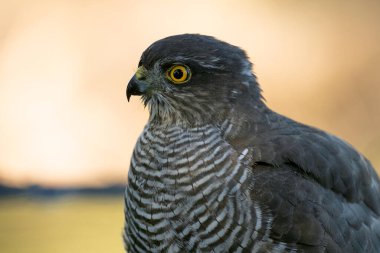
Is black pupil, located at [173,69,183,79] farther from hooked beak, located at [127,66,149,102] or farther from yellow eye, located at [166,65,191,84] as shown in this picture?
hooked beak, located at [127,66,149,102]

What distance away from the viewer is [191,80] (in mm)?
5750

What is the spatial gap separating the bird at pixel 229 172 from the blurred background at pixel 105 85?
10.8 ft

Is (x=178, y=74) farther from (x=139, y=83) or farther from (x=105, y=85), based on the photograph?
(x=105, y=85)

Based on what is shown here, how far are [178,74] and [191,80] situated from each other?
10 cm

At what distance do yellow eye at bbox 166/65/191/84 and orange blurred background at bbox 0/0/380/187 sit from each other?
4213 millimetres

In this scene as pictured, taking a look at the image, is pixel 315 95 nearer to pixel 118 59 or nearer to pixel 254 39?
pixel 254 39

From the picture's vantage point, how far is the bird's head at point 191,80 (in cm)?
569

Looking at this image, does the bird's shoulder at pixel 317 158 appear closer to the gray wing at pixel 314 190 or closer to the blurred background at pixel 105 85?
the gray wing at pixel 314 190

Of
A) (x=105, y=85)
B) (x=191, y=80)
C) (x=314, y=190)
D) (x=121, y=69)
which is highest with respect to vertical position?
(x=121, y=69)

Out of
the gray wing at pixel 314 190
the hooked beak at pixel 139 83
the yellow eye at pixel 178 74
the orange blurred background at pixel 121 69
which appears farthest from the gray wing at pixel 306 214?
the orange blurred background at pixel 121 69

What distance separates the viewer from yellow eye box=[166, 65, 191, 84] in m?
5.71

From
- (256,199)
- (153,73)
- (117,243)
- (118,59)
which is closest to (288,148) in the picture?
(256,199)

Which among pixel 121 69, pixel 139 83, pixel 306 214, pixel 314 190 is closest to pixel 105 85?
pixel 121 69

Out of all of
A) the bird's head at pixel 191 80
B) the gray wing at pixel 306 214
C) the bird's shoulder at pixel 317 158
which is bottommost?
the gray wing at pixel 306 214
